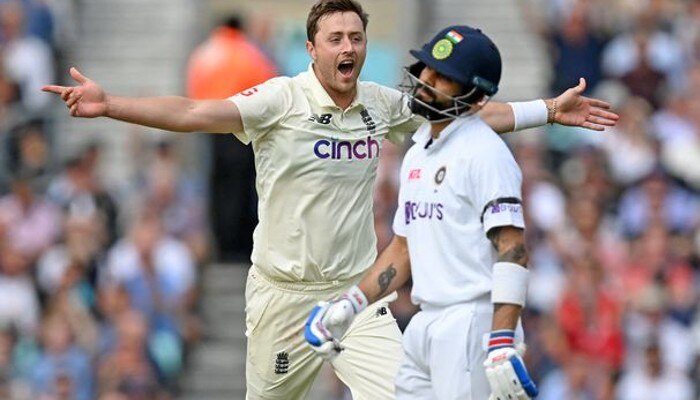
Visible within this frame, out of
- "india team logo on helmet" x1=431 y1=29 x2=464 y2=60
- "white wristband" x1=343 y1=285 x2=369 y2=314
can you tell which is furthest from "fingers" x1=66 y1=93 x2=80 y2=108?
"india team logo on helmet" x1=431 y1=29 x2=464 y2=60

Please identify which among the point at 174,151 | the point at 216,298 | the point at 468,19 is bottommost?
the point at 216,298

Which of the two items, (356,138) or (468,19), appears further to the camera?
(468,19)

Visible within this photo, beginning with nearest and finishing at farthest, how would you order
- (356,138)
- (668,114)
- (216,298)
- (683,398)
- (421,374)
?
(421,374)
(356,138)
(683,398)
(668,114)
(216,298)

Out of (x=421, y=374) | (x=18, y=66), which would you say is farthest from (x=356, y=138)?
(x=18, y=66)

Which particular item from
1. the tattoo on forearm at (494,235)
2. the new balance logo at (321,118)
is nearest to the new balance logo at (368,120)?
the new balance logo at (321,118)

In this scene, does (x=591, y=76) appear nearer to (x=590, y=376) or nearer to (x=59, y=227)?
(x=590, y=376)

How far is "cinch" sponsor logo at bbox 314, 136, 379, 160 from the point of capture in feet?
32.0

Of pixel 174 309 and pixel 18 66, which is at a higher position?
pixel 18 66

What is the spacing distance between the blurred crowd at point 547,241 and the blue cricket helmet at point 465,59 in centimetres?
582

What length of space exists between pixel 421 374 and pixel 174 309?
7668 millimetres

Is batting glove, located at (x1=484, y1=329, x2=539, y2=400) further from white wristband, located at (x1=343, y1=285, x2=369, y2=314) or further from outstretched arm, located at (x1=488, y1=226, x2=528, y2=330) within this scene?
white wristband, located at (x1=343, y1=285, x2=369, y2=314)

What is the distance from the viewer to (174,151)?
56.9ft

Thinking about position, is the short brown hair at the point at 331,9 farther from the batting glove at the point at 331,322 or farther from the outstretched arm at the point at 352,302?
the batting glove at the point at 331,322

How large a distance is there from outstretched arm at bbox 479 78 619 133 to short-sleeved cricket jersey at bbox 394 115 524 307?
919 mm
